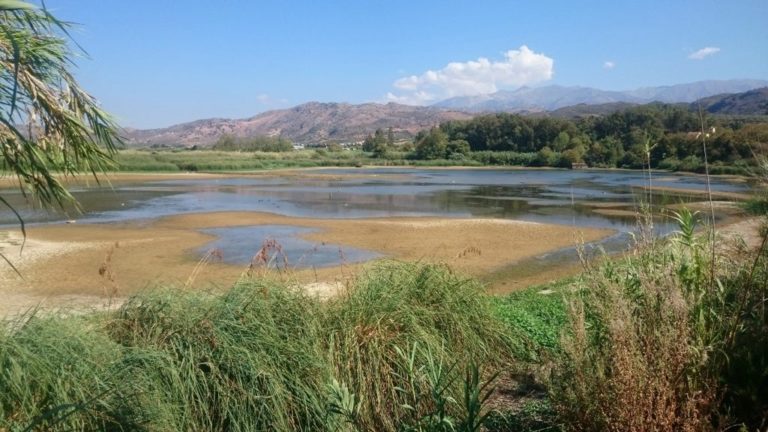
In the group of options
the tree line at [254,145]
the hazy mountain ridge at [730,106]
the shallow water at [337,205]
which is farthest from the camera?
the tree line at [254,145]

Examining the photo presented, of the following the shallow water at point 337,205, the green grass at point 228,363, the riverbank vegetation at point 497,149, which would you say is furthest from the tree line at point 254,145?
the green grass at point 228,363

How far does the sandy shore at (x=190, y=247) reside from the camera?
15109 millimetres

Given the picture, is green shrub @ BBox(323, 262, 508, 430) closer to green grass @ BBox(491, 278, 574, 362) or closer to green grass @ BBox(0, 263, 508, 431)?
green grass @ BBox(0, 263, 508, 431)

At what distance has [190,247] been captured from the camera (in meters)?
21.5

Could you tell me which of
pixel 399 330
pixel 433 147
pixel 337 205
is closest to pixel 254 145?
pixel 433 147

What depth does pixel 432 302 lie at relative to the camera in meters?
5.87

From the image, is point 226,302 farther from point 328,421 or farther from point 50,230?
point 50,230

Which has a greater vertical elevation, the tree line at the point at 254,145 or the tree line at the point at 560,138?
the tree line at the point at 254,145

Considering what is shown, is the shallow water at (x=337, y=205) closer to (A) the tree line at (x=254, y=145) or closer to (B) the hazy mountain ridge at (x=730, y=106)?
(B) the hazy mountain ridge at (x=730, y=106)

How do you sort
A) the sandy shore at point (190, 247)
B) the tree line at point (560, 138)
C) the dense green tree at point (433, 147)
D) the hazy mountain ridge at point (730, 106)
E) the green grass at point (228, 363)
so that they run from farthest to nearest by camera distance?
the dense green tree at point (433, 147) → the tree line at point (560, 138) → the sandy shore at point (190, 247) → the hazy mountain ridge at point (730, 106) → the green grass at point (228, 363)

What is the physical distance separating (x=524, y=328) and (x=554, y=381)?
3.64m

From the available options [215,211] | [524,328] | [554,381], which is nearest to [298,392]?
[554,381]

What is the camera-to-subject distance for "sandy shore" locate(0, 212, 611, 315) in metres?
15.1

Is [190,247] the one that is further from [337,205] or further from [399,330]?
[399,330]
